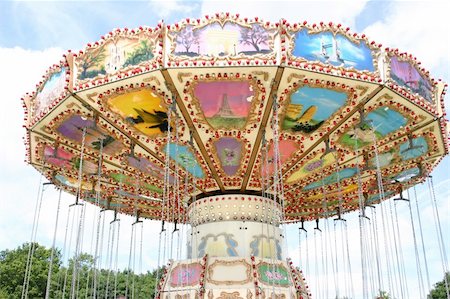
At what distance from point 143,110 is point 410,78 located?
4.79 metres

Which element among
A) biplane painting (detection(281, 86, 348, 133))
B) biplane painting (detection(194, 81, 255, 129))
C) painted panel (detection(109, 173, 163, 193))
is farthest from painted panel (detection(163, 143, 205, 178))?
biplane painting (detection(281, 86, 348, 133))

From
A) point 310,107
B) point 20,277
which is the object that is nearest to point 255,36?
point 310,107

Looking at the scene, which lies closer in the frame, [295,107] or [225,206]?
[295,107]

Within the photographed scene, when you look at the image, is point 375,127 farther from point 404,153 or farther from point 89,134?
point 89,134

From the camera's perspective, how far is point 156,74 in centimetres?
752

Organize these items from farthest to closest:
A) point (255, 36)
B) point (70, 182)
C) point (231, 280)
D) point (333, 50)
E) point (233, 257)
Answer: point (70, 182) → point (233, 257) → point (231, 280) → point (333, 50) → point (255, 36)

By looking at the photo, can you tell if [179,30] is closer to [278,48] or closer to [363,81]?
[278,48]

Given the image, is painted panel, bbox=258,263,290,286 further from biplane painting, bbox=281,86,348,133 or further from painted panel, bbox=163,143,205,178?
biplane painting, bbox=281,86,348,133

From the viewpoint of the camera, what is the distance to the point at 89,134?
9812 millimetres

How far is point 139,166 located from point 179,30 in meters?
4.90

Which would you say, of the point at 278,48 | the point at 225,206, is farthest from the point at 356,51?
the point at 225,206

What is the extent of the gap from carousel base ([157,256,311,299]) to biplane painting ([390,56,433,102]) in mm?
4293

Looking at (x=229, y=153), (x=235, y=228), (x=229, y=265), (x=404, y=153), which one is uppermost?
(x=404, y=153)

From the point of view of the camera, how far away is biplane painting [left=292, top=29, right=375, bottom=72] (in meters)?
7.39
